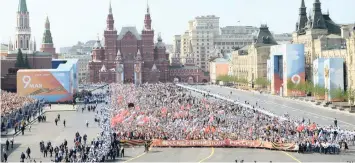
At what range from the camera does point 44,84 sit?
2778 inches

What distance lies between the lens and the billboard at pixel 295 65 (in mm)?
75375

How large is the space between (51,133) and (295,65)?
4028cm

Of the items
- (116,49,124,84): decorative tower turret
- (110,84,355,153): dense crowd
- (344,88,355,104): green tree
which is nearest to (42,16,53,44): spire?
(116,49,124,84): decorative tower turret

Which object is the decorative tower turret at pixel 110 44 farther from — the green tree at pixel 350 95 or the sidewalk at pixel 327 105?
the green tree at pixel 350 95

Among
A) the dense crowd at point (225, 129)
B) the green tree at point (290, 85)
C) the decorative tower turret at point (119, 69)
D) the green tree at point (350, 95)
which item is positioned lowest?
the dense crowd at point (225, 129)

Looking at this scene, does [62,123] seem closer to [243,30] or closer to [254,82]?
[254,82]

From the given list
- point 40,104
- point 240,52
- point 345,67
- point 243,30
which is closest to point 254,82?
point 240,52

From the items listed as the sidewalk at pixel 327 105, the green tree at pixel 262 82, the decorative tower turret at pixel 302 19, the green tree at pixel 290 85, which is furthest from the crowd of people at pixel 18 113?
the decorative tower turret at pixel 302 19

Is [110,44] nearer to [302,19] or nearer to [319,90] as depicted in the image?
[302,19]

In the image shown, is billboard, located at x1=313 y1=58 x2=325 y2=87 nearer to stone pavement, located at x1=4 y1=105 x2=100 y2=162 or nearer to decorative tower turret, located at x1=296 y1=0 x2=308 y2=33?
decorative tower turret, located at x1=296 y1=0 x2=308 y2=33

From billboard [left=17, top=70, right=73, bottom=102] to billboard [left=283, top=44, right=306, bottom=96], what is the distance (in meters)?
25.6

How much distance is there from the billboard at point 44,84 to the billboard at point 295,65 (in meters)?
25.6

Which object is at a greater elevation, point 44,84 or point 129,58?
point 129,58

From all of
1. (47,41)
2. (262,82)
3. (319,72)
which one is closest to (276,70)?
(262,82)
